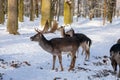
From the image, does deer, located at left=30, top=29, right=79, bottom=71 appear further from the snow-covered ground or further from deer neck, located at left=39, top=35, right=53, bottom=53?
the snow-covered ground

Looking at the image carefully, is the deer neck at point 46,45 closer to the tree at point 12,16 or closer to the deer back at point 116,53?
the deer back at point 116,53

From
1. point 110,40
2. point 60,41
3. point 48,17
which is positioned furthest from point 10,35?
point 60,41

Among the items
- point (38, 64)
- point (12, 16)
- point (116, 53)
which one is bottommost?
point (38, 64)

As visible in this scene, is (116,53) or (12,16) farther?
(12,16)

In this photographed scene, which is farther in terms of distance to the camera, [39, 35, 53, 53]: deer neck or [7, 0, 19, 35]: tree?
[7, 0, 19, 35]: tree

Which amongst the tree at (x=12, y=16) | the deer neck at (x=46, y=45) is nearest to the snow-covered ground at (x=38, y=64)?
the tree at (x=12, y=16)

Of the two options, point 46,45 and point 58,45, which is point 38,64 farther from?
point 58,45

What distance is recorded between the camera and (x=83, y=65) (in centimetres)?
1548

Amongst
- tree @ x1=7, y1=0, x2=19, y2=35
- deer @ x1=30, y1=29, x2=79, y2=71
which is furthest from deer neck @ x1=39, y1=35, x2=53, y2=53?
tree @ x1=7, y1=0, x2=19, y2=35

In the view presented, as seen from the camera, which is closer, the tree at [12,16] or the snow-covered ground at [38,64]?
the snow-covered ground at [38,64]

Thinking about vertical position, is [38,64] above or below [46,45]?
below

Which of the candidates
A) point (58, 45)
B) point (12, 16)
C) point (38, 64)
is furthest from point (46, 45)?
point (12, 16)

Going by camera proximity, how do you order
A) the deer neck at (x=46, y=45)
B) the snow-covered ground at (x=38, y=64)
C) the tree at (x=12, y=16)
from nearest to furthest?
the snow-covered ground at (x=38, y=64)
the deer neck at (x=46, y=45)
the tree at (x=12, y=16)

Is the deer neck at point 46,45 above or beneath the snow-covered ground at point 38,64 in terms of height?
above
